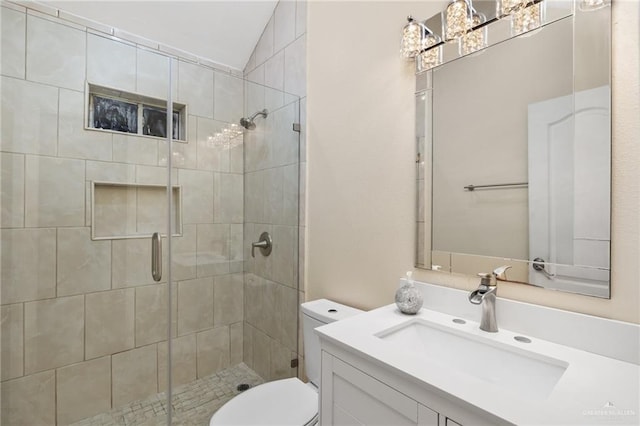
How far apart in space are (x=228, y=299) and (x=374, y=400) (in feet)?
4.72

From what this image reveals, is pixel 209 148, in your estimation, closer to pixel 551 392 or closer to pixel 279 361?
pixel 279 361

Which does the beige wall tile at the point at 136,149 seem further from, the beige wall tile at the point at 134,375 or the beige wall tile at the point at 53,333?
the beige wall tile at the point at 134,375

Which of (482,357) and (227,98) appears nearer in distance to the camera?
(482,357)

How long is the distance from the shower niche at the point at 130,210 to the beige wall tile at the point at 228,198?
0.21m

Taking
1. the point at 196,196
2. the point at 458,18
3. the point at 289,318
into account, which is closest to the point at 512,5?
the point at 458,18

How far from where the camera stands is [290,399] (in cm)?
130

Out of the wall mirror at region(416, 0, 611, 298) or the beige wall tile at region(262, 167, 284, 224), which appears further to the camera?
the beige wall tile at region(262, 167, 284, 224)

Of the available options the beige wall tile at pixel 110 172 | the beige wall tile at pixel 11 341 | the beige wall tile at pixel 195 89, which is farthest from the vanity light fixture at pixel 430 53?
the beige wall tile at pixel 11 341

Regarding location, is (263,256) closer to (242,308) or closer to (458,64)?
(242,308)

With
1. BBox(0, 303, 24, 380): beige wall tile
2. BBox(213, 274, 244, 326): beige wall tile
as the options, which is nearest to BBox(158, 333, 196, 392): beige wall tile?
BBox(213, 274, 244, 326): beige wall tile

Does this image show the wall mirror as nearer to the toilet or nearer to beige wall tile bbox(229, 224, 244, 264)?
the toilet

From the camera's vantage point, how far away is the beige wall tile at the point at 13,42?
148cm

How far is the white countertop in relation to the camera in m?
0.54

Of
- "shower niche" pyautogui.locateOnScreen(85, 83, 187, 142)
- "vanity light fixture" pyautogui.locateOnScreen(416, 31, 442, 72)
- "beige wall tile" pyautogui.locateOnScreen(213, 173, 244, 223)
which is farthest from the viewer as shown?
"beige wall tile" pyautogui.locateOnScreen(213, 173, 244, 223)
